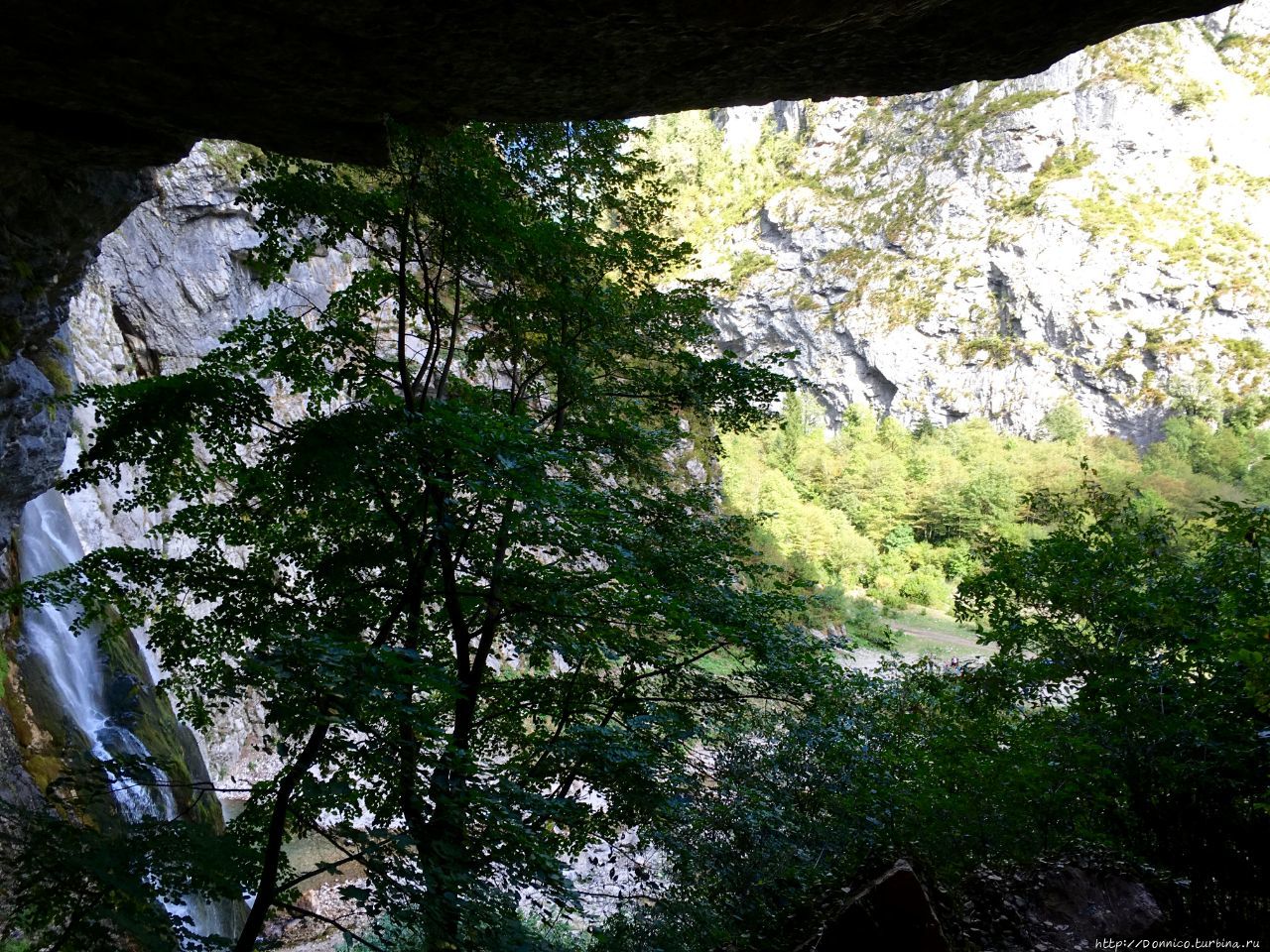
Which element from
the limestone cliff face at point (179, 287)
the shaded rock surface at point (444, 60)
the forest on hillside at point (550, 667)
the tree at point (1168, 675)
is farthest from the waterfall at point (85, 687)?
the tree at point (1168, 675)

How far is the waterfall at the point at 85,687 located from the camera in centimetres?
816

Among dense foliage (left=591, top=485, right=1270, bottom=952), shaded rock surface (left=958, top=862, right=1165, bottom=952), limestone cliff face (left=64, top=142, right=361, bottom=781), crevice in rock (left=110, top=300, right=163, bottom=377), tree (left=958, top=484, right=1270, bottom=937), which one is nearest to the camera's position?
shaded rock surface (left=958, top=862, right=1165, bottom=952)

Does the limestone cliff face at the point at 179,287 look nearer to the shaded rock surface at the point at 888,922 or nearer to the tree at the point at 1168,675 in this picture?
the tree at the point at 1168,675

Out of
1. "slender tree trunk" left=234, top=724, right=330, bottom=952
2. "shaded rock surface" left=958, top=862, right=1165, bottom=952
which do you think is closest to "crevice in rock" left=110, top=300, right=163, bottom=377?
"slender tree trunk" left=234, top=724, right=330, bottom=952

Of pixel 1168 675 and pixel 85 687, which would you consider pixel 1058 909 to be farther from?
pixel 85 687

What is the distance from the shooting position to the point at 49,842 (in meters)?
3.07

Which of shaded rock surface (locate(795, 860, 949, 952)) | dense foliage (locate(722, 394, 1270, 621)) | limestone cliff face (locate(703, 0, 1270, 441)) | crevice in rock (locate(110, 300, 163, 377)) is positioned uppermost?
limestone cliff face (locate(703, 0, 1270, 441))

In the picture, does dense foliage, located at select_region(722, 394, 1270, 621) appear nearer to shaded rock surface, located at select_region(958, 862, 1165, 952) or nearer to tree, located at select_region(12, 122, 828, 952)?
tree, located at select_region(12, 122, 828, 952)

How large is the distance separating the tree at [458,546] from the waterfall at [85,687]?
360cm

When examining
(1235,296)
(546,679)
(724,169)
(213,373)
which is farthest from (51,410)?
(724,169)

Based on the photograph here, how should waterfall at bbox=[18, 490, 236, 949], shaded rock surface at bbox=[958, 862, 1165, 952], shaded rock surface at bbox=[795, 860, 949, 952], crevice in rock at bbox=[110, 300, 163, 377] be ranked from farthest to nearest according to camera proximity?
crevice in rock at bbox=[110, 300, 163, 377], waterfall at bbox=[18, 490, 236, 949], shaded rock surface at bbox=[958, 862, 1165, 952], shaded rock surface at bbox=[795, 860, 949, 952]

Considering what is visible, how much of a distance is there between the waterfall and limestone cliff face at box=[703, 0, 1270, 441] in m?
70.9

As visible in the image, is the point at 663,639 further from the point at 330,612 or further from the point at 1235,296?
the point at 1235,296

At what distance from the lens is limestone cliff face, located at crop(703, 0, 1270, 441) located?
75438 millimetres
